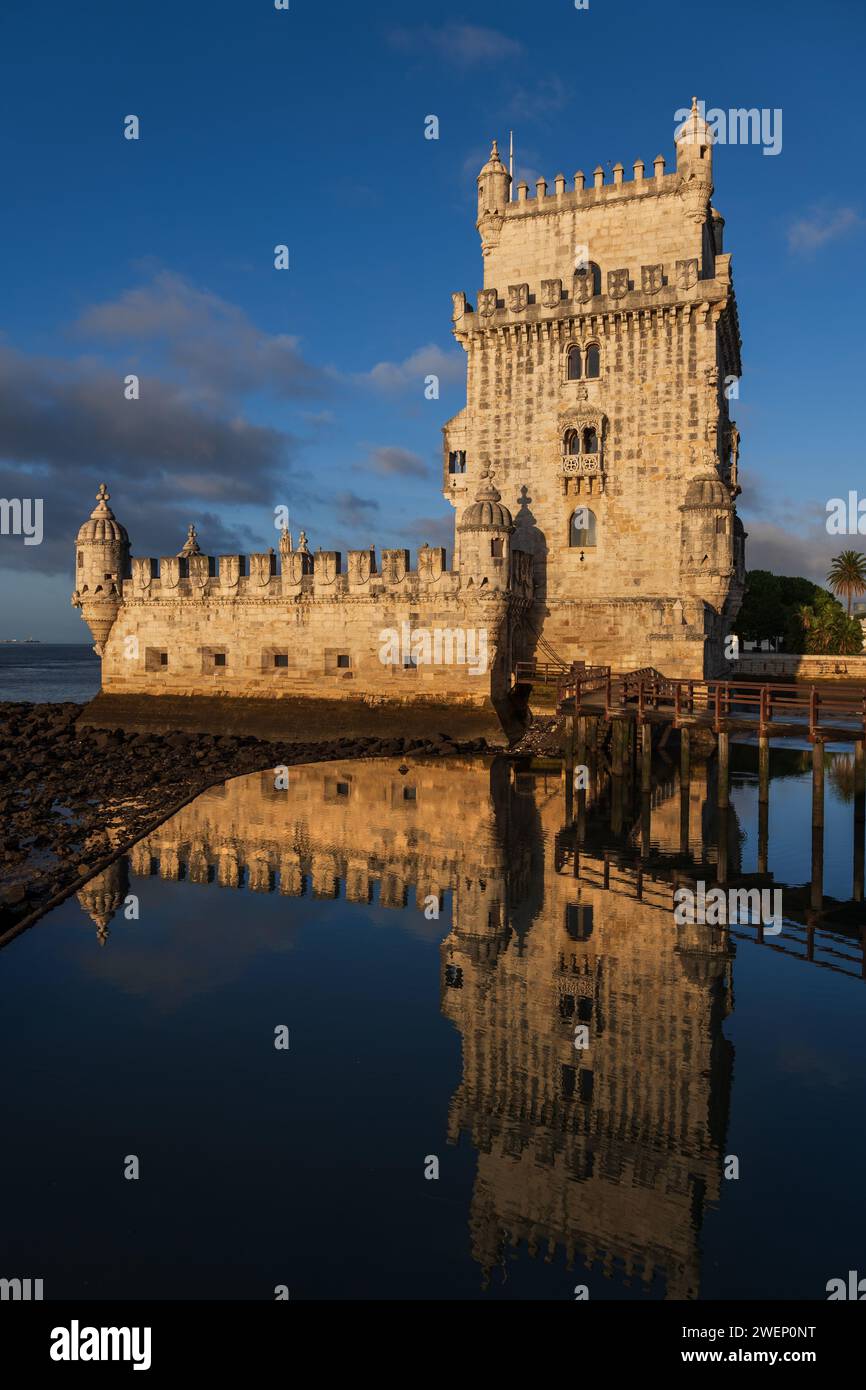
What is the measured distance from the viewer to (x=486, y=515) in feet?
97.2

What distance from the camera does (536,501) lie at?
33250mm

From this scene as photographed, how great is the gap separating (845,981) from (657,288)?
87.9ft

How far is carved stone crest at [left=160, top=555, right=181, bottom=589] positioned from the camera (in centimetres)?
3422

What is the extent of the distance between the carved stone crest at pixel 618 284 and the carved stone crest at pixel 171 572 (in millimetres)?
18397

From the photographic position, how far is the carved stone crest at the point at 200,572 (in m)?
33.8

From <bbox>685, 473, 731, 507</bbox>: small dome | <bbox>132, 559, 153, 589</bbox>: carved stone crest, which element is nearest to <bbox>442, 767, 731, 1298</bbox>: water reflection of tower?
<bbox>685, 473, 731, 507</bbox>: small dome

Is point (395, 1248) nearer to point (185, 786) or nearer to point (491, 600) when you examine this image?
point (185, 786)

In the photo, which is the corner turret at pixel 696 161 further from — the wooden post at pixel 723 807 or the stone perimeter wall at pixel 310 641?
the wooden post at pixel 723 807

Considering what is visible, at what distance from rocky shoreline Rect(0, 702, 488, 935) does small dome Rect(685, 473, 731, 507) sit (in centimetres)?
1072

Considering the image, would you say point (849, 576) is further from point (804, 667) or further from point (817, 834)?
point (817, 834)

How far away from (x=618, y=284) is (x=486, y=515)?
9893 millimetres

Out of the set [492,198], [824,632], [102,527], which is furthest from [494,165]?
[824,632]

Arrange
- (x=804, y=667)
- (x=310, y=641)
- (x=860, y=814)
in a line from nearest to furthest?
(x=860, y=814)
(x=310, y=641)
(x=804, y=667)

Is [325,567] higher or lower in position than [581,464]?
lower
